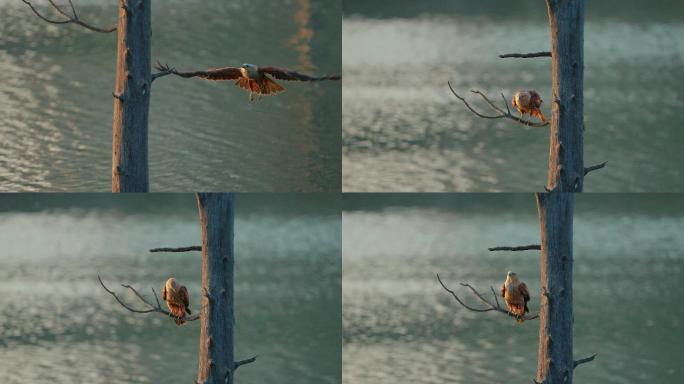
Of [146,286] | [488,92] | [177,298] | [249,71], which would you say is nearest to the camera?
[249,71]

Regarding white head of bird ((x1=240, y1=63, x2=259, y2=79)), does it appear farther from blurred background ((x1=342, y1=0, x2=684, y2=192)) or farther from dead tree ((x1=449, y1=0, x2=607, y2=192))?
blurred background ((x1=342, y1=0, x2=684, y2=192))

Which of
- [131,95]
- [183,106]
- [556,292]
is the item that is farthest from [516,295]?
[183,106]

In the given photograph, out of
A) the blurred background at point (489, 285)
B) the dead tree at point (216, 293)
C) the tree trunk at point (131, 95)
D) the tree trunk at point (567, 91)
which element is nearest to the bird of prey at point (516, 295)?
the tree trunk at point (567, 91)

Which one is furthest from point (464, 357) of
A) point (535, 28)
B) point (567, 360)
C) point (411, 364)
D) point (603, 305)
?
point (567, 360)

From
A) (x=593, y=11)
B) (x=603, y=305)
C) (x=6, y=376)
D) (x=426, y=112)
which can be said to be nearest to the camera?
(x=6, y=376)

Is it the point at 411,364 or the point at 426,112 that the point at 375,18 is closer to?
the point at 426,112

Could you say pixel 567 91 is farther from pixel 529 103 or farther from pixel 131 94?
pixel 131 94
